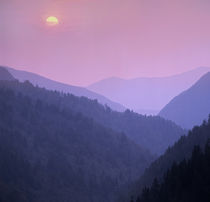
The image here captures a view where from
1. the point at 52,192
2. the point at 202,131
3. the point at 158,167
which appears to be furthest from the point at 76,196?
the point at 202,131

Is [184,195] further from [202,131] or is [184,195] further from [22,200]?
[22,200]

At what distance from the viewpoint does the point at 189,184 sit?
66000 mm

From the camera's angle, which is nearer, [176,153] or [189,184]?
[189,184]

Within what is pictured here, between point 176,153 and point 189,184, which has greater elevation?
point 176,153

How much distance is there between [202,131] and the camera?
156 metres

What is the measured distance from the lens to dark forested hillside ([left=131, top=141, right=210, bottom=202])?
59.6 metres

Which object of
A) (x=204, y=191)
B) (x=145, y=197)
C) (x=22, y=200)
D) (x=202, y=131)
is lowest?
(x=22, y=200)

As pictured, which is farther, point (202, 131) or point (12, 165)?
point (12, 165)

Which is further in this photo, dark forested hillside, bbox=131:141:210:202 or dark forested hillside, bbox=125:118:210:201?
dark forested hillside, bbox=125:118:210:201

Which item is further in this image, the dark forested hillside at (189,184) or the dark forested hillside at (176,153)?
the dark forested hillside at (176,153)

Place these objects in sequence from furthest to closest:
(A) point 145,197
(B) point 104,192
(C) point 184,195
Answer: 1. (B) point 104,192
2. (A) point 145,197
3. (C) point 184,195

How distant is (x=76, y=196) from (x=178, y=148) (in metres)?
53.3

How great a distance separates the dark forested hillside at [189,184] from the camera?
59.6 m

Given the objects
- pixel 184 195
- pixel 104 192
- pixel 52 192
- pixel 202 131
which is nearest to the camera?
pixel 184 195
